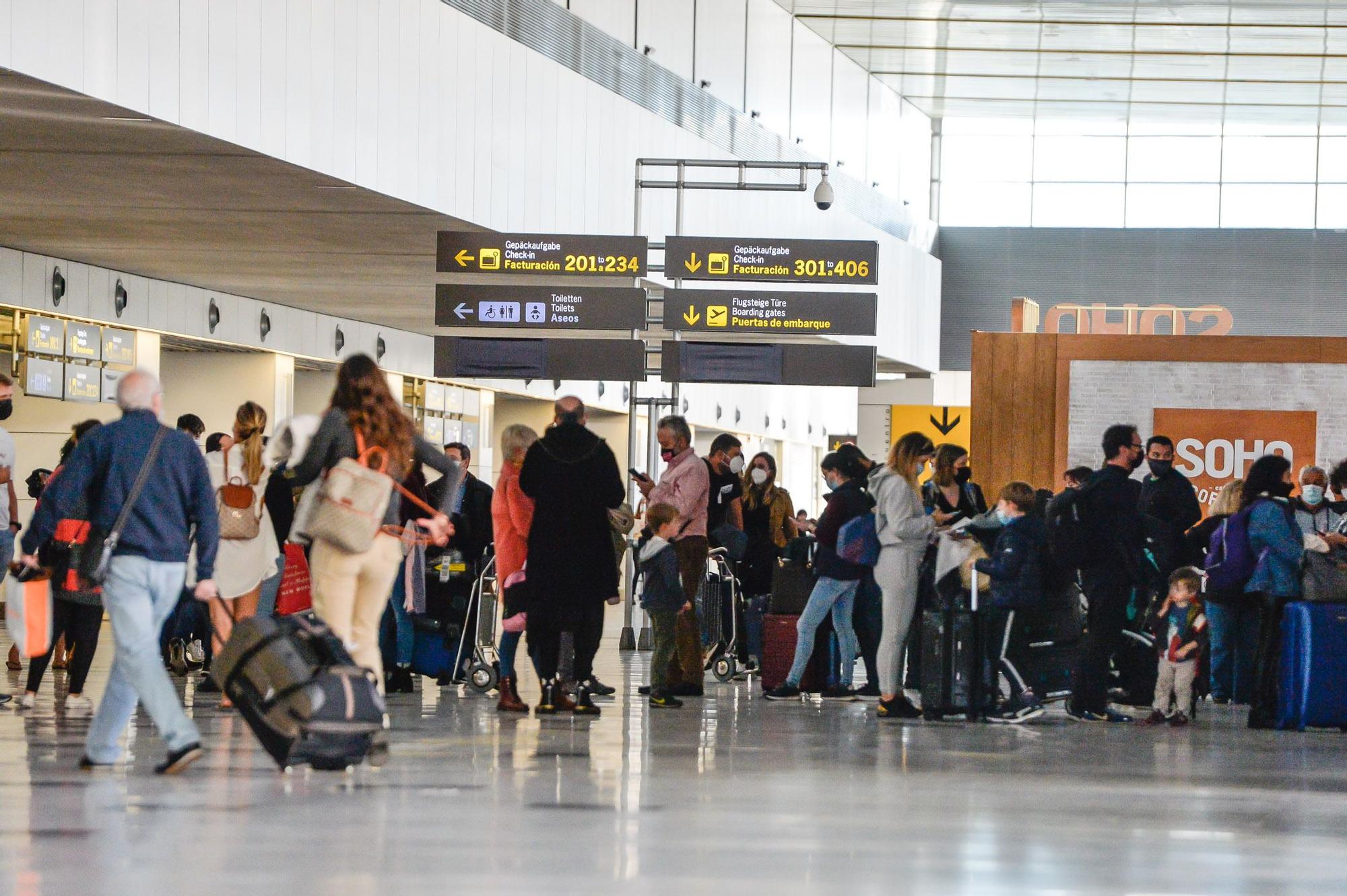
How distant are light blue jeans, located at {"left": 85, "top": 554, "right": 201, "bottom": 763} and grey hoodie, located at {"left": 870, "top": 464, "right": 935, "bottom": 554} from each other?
4503 millimetres

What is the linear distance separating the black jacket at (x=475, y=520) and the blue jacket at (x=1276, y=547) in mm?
4468

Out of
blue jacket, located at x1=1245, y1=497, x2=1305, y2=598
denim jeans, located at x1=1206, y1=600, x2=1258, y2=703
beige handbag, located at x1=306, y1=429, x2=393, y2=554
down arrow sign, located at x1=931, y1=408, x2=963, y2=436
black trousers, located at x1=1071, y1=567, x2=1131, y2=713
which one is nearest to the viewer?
beige handbag, located at x1=306, y1=429, x2=393, y2=554

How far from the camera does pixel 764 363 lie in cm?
1670

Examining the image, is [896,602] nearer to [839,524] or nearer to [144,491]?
[839,524]

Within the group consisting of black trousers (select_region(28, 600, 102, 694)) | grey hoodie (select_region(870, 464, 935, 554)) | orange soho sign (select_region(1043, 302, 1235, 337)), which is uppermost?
orange soho sign (select_region(1043, 302, 1235, 337))

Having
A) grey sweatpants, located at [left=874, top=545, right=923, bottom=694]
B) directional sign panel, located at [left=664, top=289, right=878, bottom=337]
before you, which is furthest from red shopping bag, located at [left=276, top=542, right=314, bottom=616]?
directional sign panel, located at [left=664, top=289, right=878, bottom=337]

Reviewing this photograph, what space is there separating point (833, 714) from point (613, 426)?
19.5 metres

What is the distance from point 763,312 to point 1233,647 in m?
6.04

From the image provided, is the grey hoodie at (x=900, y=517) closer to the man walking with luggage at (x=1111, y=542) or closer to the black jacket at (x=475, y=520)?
the man walking with luggage at (x=1111, y=542)

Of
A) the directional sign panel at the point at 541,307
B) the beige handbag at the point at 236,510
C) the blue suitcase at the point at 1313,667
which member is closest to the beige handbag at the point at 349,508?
the beige handbag at the point at 236,510

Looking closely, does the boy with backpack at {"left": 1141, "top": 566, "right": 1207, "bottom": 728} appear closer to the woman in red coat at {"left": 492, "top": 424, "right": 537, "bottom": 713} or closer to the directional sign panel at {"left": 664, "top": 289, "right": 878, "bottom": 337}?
the woman in red coat at {"left": 492, "top": 424, "right": 537, "bottom": 713}

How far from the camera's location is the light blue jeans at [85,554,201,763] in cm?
764

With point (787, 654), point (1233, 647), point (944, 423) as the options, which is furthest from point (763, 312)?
point (944, 423)

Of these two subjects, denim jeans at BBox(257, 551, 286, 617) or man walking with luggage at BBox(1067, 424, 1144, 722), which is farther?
denim jeans at BBox(257, 551, 286, 617)
